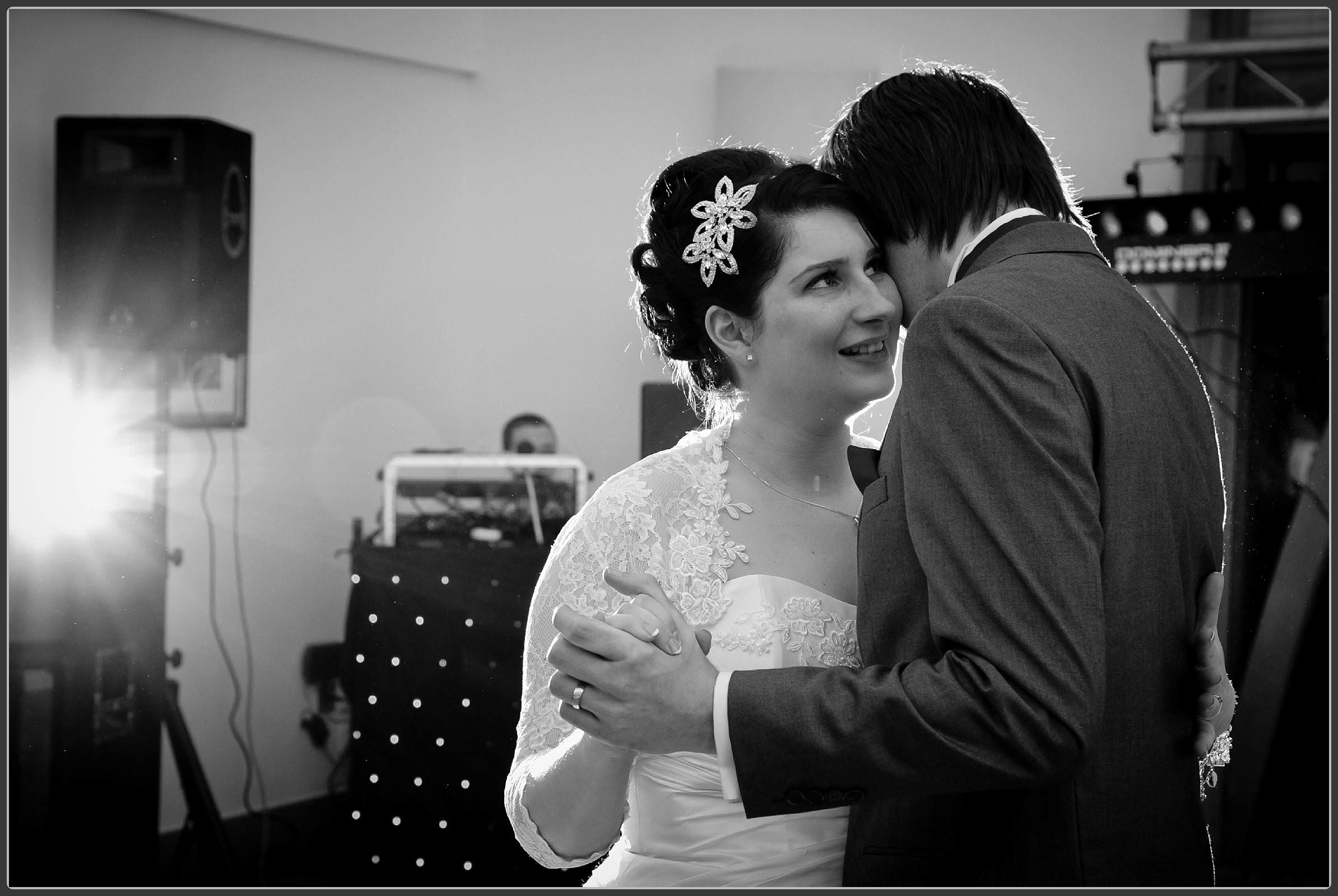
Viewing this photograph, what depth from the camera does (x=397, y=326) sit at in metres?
5.25

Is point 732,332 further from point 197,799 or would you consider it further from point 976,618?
point 197,799

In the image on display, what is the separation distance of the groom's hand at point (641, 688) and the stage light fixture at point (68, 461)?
305cm

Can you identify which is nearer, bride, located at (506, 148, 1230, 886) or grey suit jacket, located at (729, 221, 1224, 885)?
grey suit jacket, located at (729, 221, 1224, 885)

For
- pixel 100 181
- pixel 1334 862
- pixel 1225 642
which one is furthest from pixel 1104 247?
pixel 100 181

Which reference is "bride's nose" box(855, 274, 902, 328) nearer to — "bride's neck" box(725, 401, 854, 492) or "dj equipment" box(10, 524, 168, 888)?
"bride's neck" box(725, 401, 854, 492)

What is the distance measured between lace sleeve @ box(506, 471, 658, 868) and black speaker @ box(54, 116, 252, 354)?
249 centimetres

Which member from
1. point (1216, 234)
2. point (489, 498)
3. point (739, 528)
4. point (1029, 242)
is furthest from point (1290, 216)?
point (1029, 242)

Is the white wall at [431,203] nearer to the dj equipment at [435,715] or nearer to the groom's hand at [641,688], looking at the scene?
the dj equipment at [435,715]

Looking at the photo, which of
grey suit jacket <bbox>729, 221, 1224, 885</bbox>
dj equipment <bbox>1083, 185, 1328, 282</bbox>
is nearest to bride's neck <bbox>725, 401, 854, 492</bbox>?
grey suit jacket <bbox>729, 221, 1224, 885</bbox>

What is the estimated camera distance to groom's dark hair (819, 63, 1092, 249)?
4.58 feet

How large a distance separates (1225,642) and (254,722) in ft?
12.9

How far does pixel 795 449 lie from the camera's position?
6.12 feet

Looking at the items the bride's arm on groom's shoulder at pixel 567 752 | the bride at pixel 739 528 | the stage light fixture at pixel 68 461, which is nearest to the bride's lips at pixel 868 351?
the bride at pixel 739 528

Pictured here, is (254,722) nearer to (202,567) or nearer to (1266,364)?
(202,567)
